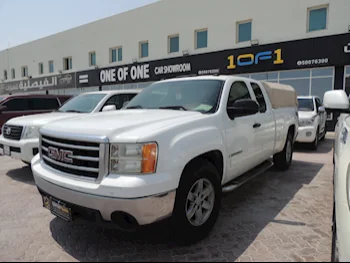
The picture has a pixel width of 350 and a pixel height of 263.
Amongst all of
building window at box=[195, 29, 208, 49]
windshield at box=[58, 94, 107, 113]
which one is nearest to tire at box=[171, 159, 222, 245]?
windshield at box=[58, 94, 107, 113]

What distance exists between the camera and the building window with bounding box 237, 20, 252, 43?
15305 mm

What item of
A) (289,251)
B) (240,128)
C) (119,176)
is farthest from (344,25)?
(119,176)

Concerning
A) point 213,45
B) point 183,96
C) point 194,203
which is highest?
point 213,45

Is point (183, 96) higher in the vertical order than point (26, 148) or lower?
higher

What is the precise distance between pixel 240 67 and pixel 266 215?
12899mm

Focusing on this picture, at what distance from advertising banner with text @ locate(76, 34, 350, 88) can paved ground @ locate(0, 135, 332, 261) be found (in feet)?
34.5

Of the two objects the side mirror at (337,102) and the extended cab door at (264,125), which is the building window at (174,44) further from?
the side mirror at (337,102)

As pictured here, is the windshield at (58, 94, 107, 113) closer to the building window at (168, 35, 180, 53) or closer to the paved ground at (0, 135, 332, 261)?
the paved ground at (0, 135, 332, 261)

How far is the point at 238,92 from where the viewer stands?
13.4ft

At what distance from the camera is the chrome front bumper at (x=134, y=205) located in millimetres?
2402

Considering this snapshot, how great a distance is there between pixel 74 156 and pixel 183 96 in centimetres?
174

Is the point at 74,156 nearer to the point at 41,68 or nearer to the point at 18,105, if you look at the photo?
the point at 18,105

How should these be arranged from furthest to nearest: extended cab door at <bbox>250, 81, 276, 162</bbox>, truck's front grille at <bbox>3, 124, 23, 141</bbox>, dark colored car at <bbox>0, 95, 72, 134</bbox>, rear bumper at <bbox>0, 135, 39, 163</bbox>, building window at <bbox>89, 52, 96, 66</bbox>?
building window at <bbox>89, 52, 96, 66</bbox> < dark colored car at <bbox>0, 95, 72, 134</bbox> < truck's front grille at <bbox>3, 124, 23, 141</bbox> < rear bumper at <bbox>0, 135, 39, 163</bbox> < extended cab door at <bbox>250, 81, 276, 162</bbox>

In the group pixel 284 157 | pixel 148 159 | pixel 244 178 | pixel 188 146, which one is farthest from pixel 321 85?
pixel 148 159
